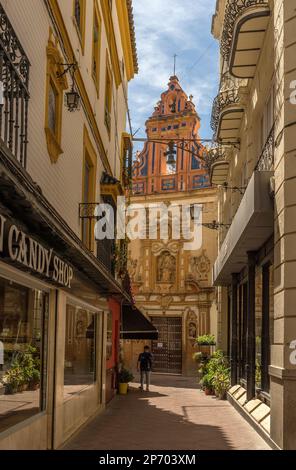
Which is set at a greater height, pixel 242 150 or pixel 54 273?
pixel 242 150

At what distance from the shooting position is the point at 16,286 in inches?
322

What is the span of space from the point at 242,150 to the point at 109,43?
193 inches

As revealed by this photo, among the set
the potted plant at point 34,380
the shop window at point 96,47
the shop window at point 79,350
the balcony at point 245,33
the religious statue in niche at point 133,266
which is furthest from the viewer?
the religious statue in niche at point 133,266

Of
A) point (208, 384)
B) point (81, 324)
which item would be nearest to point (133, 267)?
point (208, 384)

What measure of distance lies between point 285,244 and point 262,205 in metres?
1.35

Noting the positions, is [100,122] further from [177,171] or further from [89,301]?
[177,171]

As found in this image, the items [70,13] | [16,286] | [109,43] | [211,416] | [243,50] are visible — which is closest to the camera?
→ [16,286]

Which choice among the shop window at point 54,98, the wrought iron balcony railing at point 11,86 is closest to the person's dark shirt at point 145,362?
the shop window at point 54,98

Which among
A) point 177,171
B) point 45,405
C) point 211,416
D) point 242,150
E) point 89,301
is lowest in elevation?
point 211,416

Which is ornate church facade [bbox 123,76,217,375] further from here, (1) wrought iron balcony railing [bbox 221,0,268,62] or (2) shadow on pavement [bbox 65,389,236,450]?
(1) wrought iron balcony railing [bbox 221,0,268,62]

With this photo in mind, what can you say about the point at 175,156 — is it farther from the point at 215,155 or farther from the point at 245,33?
the point at 245,33

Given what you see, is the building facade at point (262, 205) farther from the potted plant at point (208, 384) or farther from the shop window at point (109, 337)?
the shop window at point (109, 337)

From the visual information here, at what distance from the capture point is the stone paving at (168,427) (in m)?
11.5

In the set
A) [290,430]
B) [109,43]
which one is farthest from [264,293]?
[109,43]
